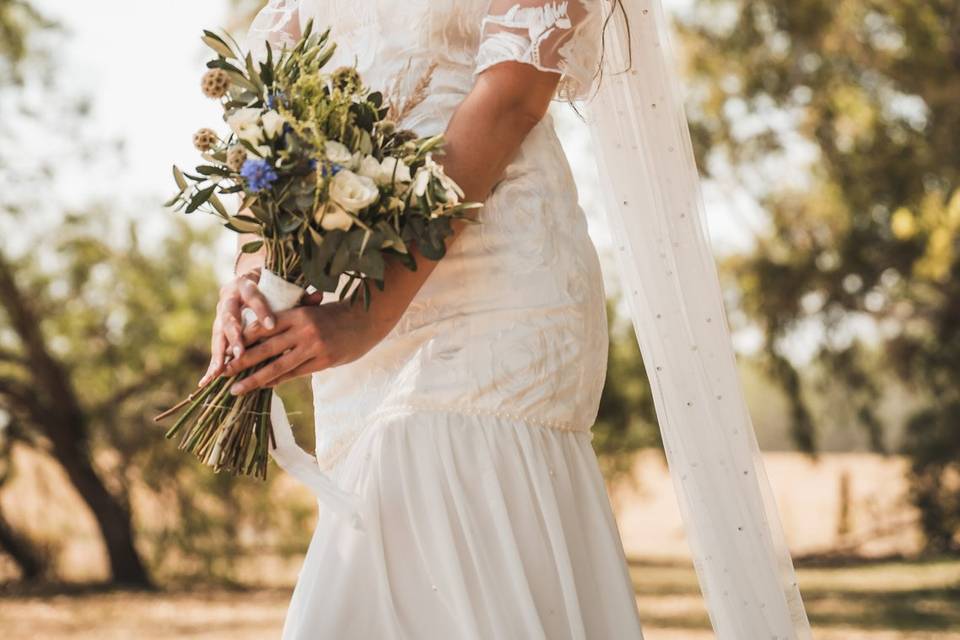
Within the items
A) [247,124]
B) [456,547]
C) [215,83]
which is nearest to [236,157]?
[247,124]

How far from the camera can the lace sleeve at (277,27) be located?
2.75 m

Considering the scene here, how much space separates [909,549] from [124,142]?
9.29 m

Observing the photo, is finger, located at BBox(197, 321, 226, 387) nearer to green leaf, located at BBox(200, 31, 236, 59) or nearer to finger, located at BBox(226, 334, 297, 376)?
finger, located at BBox(226, 334, 297, 376)

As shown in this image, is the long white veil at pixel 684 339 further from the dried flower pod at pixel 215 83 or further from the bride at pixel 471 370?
the dried flower pod at pixel 215 83

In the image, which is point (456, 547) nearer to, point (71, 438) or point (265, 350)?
point (265, 350)

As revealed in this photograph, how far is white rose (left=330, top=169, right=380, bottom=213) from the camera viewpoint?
205 centimetres

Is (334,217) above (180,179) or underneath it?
underneath

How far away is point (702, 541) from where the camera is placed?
2775mm

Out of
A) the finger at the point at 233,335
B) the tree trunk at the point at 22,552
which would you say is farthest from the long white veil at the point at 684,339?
the tree trunk at the point at 22,552

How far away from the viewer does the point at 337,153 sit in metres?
2.12

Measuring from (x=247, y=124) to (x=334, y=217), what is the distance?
0.73 ft

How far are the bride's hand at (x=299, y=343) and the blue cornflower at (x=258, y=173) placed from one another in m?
0.23

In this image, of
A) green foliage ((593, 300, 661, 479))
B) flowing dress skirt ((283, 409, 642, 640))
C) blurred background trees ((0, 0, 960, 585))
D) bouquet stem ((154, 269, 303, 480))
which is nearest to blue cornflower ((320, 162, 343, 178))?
bouquet stem ((154, 269, 303, 480))

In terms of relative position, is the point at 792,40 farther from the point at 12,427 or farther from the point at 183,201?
the point at 183,201
